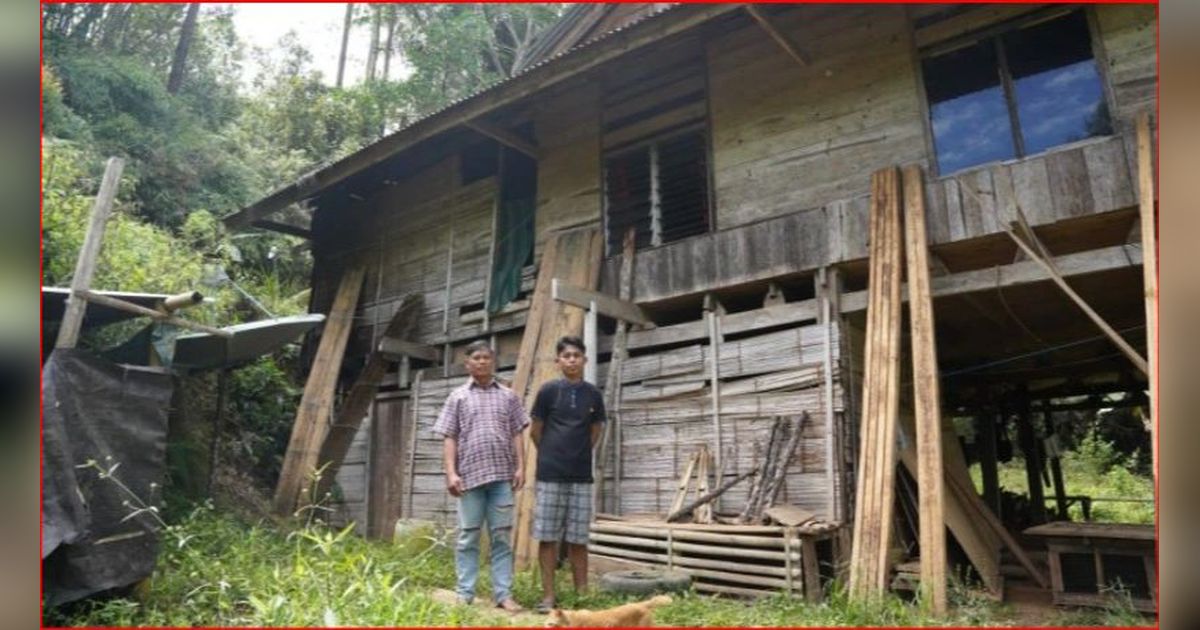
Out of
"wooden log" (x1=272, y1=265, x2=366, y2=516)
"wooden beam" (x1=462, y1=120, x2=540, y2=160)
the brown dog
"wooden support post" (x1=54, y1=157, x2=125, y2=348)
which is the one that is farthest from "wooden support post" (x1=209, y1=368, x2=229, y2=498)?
the brown dog

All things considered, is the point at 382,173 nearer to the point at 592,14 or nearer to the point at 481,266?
the point at 481,266

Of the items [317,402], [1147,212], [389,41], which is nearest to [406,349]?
[317,402]

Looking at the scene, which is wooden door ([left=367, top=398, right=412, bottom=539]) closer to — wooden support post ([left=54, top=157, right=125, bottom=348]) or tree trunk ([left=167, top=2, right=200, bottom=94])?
wooden support post ([left=54, top=157, right=125, bottom=348])

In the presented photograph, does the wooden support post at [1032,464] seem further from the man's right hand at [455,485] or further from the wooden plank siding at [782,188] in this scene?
the man's right hand at [455,485]

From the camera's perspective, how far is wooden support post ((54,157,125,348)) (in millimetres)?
4660

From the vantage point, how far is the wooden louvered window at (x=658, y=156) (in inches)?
281

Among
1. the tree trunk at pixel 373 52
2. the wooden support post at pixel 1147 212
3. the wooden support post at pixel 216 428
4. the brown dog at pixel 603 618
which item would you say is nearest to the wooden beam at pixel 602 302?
the brown dog at pixel 603 618

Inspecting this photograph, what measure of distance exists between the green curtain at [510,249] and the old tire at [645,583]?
4.15 m

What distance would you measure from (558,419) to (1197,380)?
363 centimetres

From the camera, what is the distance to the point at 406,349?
349 inches

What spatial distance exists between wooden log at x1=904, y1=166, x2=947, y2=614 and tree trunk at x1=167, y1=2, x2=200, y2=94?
18.8 metres

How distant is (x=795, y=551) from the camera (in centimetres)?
515

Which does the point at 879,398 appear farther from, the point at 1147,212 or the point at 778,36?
the point at 778,36

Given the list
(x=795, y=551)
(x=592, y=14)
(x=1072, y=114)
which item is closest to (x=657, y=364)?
(x=795, y=551)
